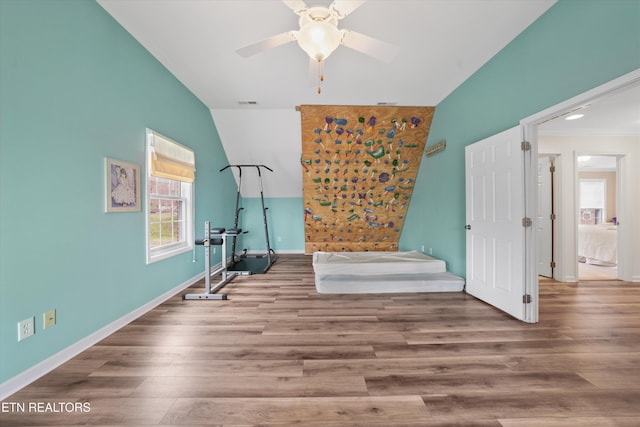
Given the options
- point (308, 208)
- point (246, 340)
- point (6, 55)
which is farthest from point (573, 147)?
point (6, 55)

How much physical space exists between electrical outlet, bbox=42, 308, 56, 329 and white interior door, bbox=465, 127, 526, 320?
407cm

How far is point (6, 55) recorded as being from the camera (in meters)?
1.56

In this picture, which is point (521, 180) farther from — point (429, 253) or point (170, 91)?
point (170, 91)

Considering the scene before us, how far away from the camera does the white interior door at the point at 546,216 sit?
4.29 meters

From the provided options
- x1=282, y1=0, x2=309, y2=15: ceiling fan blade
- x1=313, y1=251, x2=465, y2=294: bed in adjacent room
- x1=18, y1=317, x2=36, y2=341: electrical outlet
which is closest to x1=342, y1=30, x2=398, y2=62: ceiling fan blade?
x1=282, y1=0, x2=309, y2=15: ceiling fan blade

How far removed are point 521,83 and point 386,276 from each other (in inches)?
109

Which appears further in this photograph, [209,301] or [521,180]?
[209,301]

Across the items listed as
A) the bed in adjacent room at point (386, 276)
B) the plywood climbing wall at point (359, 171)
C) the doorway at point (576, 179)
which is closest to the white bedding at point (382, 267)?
the bed in adjacent room at point (386, 276)

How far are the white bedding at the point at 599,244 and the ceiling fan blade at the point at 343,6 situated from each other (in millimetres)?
6823

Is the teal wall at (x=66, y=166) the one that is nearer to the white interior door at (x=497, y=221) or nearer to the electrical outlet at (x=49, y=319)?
the electrical outlet at (x=49, y=319)

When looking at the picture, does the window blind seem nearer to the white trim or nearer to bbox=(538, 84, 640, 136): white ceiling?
the white trim

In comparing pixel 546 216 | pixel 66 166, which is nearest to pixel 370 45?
pixel 66 166

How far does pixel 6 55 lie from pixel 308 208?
4479mm

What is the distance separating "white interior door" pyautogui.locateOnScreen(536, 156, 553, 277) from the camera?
4.29m
